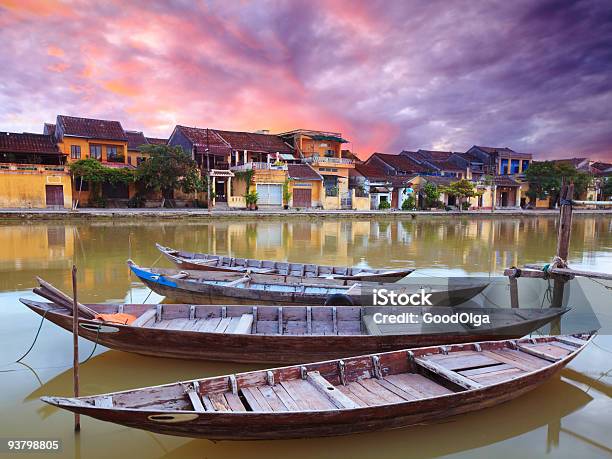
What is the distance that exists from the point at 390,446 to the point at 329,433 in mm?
811

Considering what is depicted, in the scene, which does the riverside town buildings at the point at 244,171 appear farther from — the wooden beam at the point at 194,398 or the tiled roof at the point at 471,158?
the wooden beam at the point at 194,398

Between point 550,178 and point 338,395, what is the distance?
47980 millimetres

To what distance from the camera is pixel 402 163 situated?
48.2m

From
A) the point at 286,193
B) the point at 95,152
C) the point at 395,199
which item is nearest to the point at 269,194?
the point at 286,193

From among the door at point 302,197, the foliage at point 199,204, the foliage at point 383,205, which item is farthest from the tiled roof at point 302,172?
the foliage at point 199,204

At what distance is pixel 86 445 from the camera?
166 inches

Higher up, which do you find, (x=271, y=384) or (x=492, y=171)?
(x=492, y=171)

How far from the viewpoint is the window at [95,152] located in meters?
32.5

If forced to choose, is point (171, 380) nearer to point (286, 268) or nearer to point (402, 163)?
point (286, 268)

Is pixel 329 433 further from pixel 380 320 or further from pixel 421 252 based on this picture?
A: pixel 421 252

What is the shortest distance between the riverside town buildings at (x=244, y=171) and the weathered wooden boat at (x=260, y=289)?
2316cm

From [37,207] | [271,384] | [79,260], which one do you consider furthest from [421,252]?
[37,207]

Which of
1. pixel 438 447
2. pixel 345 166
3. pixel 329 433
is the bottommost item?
pixel 438 447

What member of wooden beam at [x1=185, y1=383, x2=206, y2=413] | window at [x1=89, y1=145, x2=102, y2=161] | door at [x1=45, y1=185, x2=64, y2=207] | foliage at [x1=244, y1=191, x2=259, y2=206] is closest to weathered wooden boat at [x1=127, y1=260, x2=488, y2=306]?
wooden beam at [x1=185, y1=383, x2=206, y2=413]
